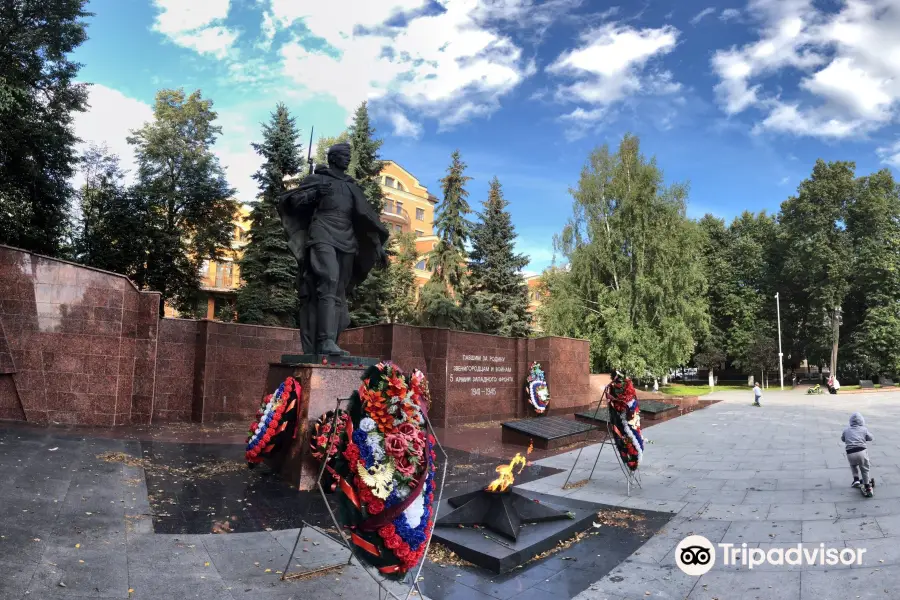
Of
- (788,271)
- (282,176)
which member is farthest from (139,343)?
(788,271)

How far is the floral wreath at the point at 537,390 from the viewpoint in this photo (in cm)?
1512

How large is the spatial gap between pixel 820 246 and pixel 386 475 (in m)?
46.3

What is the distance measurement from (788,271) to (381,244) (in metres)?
44.1

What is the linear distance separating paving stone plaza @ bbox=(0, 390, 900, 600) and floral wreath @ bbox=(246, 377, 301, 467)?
1.12m

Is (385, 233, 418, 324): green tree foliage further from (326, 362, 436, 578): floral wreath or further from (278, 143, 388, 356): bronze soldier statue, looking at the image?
(326, 362, 436, 578): floral wreath

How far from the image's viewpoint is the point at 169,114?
26000 mm

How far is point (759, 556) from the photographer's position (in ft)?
14.8

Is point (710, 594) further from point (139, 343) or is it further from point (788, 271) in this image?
point (788, 271)

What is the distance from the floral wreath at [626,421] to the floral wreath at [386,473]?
422 centimetres

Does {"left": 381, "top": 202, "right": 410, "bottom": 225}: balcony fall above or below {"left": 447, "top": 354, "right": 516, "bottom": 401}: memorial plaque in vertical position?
above

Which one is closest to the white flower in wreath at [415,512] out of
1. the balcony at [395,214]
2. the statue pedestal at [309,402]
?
the statue pedestal at [309,402]

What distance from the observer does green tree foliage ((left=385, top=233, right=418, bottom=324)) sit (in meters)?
30.6

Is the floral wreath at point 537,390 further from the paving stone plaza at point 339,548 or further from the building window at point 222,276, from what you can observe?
the building window at point 222,276

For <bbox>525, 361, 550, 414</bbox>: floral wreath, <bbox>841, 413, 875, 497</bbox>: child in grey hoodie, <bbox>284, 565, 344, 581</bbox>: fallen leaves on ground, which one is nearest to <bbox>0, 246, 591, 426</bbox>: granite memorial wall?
<bbox>525, 361, 550, 414</bbox>: floral wreath
